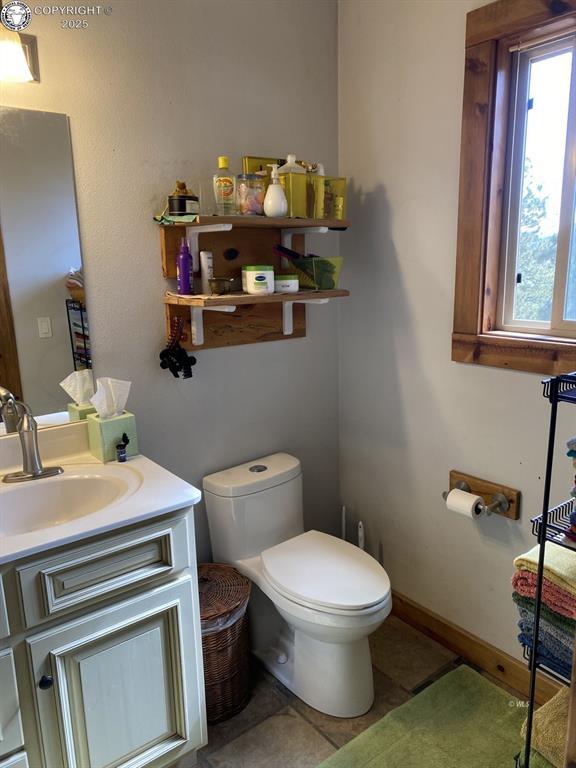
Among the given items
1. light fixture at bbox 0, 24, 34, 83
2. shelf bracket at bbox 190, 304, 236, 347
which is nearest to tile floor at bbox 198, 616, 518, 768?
shelf bracket at bbox 190, 304, 236, 347

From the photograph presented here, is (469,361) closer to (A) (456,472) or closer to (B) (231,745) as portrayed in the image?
(A) (456,472)

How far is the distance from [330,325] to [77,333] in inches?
41.6

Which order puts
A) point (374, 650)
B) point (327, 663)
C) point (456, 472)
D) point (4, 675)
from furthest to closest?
point (374, 650) < point (456, 472) < point (327, 663) < point (4, 675)

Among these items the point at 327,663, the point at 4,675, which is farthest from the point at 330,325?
the point at 4,675

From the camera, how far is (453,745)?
1712mm

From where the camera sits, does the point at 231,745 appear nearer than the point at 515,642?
Yes

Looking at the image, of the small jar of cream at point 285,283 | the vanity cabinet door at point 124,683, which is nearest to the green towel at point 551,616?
the vanity cabinet door at point 124,683

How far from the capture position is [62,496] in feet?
5.24

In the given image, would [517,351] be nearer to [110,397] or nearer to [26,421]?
[110,397]

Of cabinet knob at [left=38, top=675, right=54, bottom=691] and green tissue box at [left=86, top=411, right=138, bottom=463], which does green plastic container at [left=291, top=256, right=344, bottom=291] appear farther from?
cabinet knob at [left=38, top=675, right=54, bottom=691]

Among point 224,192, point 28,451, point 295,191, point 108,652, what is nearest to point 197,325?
point 224,192

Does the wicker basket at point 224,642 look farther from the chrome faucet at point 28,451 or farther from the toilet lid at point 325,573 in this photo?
the chrome faucet at point 28,451

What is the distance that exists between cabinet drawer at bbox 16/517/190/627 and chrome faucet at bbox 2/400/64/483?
389 mm

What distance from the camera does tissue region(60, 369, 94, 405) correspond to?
5.70 feet
